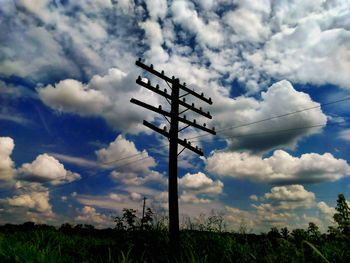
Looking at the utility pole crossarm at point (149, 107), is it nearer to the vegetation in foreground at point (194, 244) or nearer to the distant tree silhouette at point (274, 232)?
the vegetation in foreground at point (194, 244)

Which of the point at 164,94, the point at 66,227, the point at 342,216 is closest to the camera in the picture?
the point at 342,216

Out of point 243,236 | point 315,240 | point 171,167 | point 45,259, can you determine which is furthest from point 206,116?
point 45,259

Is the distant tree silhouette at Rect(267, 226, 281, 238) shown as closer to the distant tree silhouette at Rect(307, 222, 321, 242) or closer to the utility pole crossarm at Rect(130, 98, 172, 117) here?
the distant tree silhouette at Rect(307, 222, 321, 242)

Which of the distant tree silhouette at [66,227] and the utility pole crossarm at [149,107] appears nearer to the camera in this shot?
the utility pole crossarm at [149,107]

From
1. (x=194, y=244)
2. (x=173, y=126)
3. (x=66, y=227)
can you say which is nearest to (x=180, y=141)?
(x=173, y=126)

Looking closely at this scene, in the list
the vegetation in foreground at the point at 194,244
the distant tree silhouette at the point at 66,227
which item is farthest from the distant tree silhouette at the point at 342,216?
the distant tree silhouette at the point at 66,227

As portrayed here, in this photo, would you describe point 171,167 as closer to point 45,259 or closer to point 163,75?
point 163,75

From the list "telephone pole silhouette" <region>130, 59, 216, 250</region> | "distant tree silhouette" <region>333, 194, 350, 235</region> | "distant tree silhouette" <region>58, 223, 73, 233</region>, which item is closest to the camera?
"distant tree silhouette" <region>333, 194, 350, 235</region>

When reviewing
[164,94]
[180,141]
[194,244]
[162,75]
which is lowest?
[194,244]

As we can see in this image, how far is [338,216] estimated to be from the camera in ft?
23.6

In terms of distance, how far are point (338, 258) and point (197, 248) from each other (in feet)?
20.1

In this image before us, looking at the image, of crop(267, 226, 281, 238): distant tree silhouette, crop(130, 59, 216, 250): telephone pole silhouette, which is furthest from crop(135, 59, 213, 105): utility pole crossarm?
crop(267, 226, 281, 238): distant tree silhouette

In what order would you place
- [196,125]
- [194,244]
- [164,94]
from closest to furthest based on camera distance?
1. [194,244]
2. [164,94]
3. [196,125]

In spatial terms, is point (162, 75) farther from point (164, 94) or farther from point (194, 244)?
point (194, 244)
